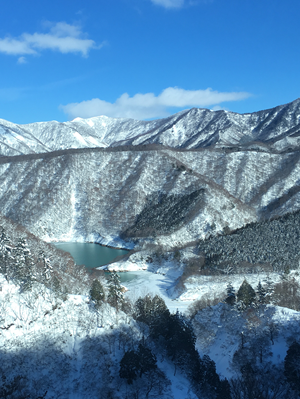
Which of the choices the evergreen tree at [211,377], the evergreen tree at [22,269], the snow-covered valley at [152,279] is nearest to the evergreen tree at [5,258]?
the snow-covered valley at [152,279]

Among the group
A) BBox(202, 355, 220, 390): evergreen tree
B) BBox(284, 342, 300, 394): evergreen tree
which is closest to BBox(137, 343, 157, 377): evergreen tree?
BBox(202, 355, 220, 390): evergreen tree

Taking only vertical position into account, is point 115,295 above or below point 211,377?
above

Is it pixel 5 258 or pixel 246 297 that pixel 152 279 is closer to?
pixel 246 297

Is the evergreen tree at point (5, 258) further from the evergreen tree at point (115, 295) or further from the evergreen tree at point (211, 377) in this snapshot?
the evergreen tree at point (211, 377)

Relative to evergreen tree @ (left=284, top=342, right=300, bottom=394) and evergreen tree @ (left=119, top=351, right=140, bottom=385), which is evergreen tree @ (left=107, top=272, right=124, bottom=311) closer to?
evergreen tree @ (left=119, top=351, right=140, bottom=385)

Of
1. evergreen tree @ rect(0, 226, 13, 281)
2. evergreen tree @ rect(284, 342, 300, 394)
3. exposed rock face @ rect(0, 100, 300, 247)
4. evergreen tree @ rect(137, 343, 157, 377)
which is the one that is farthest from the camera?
exposed rock face @ rect(0, 100, 300, 247)

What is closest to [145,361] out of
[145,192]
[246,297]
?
[246,297]

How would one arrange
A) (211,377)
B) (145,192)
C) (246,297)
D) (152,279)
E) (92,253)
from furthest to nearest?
1. (145,192)
2. (92,253)
3. (152,279)
4. (246,297)
5. (211,377)

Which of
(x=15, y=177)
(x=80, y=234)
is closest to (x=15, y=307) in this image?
(x=80, y=234)

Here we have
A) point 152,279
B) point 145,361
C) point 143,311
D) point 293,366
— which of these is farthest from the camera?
point 152,279
